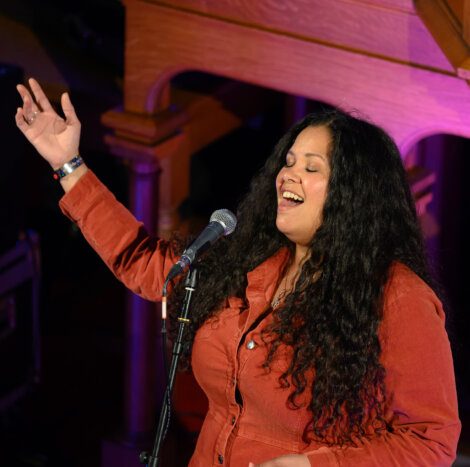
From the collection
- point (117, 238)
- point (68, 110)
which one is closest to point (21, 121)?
point (68, 110)

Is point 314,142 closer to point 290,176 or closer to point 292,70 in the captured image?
point 290,176

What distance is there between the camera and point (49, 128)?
3.58 metres

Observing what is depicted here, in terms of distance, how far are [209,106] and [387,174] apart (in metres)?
2.76

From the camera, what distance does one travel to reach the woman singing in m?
3.07

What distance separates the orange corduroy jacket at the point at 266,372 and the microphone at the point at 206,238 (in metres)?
0.28

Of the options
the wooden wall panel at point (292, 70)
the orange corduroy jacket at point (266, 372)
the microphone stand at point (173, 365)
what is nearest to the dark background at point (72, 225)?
the wooden wall panel at point (292, 70)

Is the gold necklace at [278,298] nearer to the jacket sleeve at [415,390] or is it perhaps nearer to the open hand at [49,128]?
the jacket sleeve at [415,390]

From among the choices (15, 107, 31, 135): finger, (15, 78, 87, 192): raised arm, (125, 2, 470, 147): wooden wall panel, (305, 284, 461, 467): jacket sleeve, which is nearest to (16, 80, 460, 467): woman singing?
(305, 284, 461, 467): jacket sleeve

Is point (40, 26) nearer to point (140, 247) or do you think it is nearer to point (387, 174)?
point (140, 247)

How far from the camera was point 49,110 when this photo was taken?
3582 millimetres

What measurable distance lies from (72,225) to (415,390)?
4.89m

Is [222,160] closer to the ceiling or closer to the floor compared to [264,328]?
closer to the floor

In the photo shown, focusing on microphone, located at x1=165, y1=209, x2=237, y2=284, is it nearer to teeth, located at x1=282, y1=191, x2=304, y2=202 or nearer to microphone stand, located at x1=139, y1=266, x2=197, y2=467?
microphone stand, located at x1=139, y1=266, x2=197, y2=467

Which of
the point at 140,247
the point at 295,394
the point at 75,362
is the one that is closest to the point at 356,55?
the point at 140,247
